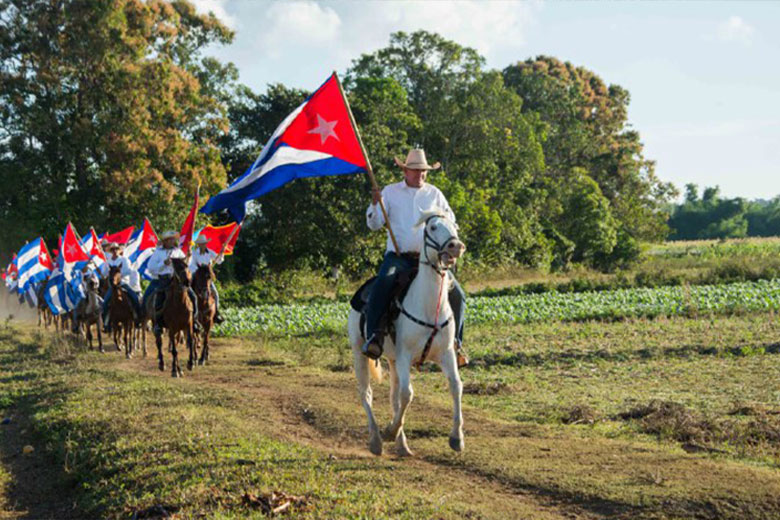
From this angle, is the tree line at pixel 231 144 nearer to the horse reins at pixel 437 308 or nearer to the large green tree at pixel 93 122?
the large green tree at pixel 93 122

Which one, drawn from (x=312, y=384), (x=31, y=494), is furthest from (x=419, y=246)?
(x=312, y=384)

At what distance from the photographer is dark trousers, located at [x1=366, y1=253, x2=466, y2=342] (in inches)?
324

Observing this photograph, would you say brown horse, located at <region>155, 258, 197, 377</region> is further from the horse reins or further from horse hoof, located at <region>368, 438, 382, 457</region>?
the horse reins

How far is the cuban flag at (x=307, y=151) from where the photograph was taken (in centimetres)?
977

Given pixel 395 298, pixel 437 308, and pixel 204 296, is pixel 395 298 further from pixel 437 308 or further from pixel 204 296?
pixel 204 296

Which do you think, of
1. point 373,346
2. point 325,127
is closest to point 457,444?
point 373,346

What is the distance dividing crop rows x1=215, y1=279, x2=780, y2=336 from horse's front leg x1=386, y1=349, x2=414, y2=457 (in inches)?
545

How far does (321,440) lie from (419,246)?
286 cm

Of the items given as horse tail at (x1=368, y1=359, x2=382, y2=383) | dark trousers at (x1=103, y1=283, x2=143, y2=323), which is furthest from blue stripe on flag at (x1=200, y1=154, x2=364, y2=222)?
dark trousers at (x1=103, y1=283, x2=143, y2=323)

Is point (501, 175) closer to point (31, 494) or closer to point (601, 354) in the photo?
point (601, 354)

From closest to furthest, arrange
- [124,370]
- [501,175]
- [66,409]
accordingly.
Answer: [66,409] → [124,370] → [501,175]

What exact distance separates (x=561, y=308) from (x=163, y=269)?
1435cm

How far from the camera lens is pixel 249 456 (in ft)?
27.4

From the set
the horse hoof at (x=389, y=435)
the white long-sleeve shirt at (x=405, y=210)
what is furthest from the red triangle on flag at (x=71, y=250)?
the horse hoof at (x=389, y=435)
